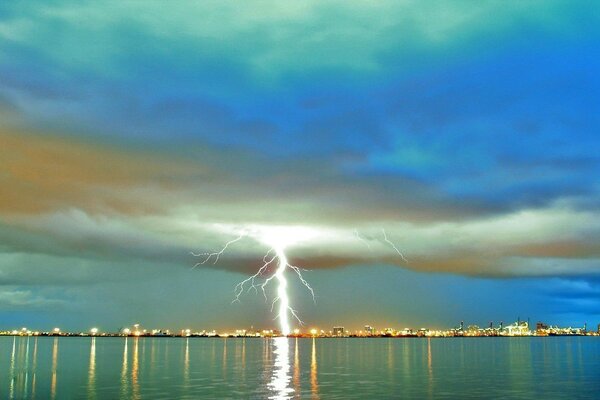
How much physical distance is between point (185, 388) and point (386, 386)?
22.8 metres

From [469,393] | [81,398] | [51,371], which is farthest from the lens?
[51,371]

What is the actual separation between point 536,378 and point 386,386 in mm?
25470

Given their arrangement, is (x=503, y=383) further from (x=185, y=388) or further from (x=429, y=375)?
(x=185, y=388)

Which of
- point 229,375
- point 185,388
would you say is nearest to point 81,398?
point 185,388

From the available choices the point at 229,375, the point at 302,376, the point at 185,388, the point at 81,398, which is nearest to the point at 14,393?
Result: the point at 81,398

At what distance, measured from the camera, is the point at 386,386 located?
68500 mm

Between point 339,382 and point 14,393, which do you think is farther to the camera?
point 339,382

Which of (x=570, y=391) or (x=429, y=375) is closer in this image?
(x=570, y=391)

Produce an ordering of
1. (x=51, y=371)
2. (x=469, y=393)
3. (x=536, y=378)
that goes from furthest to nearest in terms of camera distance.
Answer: (x=51, y=371) → (x=536, y=378) → (x=469, y=393)

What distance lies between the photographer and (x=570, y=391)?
64.1 meters

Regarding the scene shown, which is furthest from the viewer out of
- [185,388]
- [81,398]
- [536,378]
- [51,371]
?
[51,371]

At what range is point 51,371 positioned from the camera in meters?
89.7

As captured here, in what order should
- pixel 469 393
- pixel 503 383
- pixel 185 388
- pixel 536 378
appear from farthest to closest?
pixel 536 378 → pixel 503 383 → pixel 185 388 → pixel 469 393

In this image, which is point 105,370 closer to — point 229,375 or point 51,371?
point 51,371
